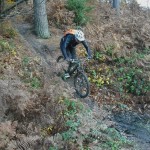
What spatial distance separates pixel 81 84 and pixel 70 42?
144cm

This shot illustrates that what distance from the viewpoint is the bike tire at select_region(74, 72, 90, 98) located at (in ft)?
39.0

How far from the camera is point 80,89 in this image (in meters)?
12.2

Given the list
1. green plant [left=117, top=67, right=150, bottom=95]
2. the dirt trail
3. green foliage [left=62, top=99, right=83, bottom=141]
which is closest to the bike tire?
the dirt trail

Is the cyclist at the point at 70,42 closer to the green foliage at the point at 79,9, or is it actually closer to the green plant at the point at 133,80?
the green plant at the point at 133,80

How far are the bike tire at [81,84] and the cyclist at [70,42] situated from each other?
56 cm

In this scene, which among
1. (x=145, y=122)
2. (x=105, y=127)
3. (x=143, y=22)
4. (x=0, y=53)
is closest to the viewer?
A: (x=105, y=127)

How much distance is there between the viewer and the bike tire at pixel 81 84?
11891 mm

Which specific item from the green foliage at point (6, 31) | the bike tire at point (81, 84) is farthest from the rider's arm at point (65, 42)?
the green foliage at point (6, 31)

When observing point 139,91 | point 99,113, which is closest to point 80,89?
point 99,113

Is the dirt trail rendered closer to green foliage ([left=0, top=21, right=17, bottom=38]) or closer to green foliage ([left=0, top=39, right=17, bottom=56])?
green foliage ([left=0, top=21, right=17, bottom=38])

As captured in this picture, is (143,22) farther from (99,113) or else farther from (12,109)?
(12,109)

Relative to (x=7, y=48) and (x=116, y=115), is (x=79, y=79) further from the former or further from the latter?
(x=7, y=48)

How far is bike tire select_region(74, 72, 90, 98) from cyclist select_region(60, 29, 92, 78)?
564mm

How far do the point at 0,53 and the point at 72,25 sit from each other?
5076mm
